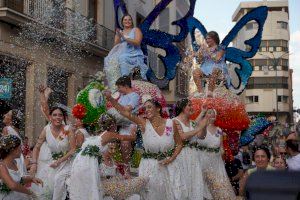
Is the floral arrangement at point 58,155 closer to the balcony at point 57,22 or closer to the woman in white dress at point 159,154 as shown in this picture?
the woman in white dress at point 159,154

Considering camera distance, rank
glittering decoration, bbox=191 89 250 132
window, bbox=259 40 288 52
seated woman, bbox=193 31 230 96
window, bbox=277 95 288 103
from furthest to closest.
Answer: window, bbox=259 40 288 52, window, bbox=277 95 288 103, seated woman, bbox=193 31 230 96, glittering decoration, bbox=191 89 250 132

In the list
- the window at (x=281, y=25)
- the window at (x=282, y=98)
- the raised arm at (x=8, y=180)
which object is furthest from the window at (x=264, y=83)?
the raised arm at (x=8, y=180)

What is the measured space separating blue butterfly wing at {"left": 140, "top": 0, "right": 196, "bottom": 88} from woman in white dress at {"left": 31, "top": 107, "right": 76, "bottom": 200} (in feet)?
8.69

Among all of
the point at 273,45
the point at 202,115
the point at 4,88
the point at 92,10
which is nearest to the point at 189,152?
the point at 202,115

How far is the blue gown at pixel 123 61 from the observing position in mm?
8023

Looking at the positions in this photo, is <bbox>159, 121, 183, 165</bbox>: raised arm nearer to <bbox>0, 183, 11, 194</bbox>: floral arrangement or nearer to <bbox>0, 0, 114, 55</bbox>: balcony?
<bbox>0, 183, 11, 194</bbox>: floral arrangement

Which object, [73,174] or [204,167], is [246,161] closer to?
[204,167]

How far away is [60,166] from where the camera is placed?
6.57 metres

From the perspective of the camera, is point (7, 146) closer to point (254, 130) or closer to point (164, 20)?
point (254, 130)

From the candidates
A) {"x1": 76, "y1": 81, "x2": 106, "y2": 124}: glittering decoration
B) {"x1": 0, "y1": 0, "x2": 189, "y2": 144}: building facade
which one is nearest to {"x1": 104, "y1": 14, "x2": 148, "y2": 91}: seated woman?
{"x1": 76, "y1": 81, "x2": 106, "y2": 124}: glittering decoration

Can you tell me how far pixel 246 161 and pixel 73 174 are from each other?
6.96 meters

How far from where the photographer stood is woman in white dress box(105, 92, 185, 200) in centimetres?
597

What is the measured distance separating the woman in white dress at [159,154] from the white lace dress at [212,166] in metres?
0.93

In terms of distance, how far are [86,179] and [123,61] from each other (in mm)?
2794
